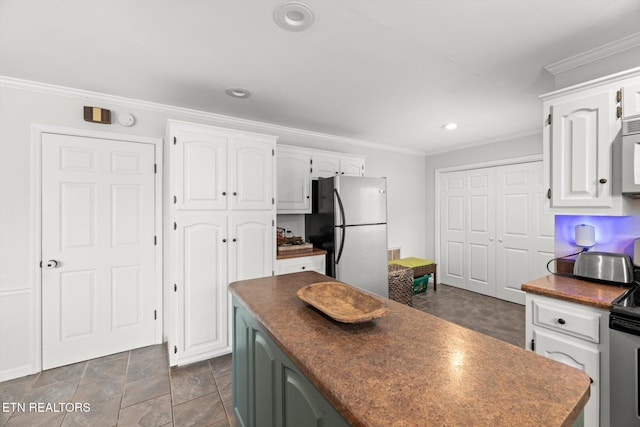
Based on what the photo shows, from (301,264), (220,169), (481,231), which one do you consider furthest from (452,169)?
(220,169)

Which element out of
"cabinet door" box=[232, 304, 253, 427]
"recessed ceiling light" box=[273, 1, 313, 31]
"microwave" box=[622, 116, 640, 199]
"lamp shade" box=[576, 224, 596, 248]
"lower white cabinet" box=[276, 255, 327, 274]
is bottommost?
"cabinet door" box=[232, 304, 253, 427]

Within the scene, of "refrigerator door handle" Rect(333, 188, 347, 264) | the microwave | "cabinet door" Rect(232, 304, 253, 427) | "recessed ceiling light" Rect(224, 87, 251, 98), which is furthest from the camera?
"refrigerator door handle" Rect(333, 188, 347, 264)

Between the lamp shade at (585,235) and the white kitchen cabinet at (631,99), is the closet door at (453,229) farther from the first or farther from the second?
the white kitchen cabinet at (631,99)

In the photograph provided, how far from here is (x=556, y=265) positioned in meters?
2.13

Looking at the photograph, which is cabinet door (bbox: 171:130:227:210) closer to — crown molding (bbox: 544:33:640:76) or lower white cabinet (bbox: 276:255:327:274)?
lower white cabinet (bbox: 276:255:327:274)

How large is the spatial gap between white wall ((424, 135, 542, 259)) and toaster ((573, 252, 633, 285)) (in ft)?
8.15

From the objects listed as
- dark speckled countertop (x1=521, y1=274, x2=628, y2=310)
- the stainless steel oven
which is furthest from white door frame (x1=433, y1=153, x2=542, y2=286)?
the stainless steel oven

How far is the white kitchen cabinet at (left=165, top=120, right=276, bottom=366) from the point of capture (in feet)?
7.89

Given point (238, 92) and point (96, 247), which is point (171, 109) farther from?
point (96, 247)

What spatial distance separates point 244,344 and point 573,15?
2.59 m

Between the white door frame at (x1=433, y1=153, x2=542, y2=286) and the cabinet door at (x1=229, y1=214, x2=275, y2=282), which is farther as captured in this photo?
the white door frame at (x1=433, y1=153, x2=542, y2=286)

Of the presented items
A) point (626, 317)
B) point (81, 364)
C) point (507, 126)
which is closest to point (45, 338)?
point (81, 364)

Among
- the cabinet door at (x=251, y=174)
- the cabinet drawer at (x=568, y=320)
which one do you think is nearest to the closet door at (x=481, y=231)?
the cabinet drawer at (x=568, y=320)

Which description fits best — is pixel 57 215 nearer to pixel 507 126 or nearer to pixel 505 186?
pixel 507 126
